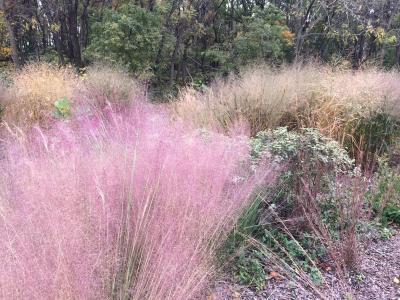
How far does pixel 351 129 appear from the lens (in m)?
4.75

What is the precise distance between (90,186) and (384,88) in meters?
4.59

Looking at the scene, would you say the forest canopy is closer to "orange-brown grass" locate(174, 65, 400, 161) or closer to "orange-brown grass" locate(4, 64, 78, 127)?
"orange-brown grass" locate(4, 64, 78, 127)

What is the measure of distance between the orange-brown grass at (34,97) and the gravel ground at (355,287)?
11.8 ft

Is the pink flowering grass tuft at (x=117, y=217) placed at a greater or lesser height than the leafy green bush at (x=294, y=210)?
greater

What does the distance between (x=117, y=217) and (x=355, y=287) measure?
1640 mm

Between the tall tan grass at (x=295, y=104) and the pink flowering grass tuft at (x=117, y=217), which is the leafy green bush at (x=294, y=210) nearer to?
the pink flowering grass tuft at (x=117, y=217)

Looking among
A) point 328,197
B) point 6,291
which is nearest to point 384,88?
point 328,197

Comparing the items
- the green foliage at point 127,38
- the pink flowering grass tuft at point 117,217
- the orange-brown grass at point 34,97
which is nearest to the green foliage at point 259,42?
the green foliage at point 127,38

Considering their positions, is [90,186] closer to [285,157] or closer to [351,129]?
[285,157]

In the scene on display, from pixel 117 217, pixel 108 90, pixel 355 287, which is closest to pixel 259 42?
pixel 108 90

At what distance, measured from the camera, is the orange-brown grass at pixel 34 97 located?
5289 millimetres

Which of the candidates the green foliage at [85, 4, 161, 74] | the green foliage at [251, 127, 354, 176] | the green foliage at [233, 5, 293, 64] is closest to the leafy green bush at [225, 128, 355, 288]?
the green foliage at [251, 127, 354, 176]

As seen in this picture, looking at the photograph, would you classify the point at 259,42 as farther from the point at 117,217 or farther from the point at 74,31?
the point at 117,217

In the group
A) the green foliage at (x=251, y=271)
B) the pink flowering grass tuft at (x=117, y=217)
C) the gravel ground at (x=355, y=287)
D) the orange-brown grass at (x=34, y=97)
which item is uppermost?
the pink flowering grass tuft at (x=117, y=217)
